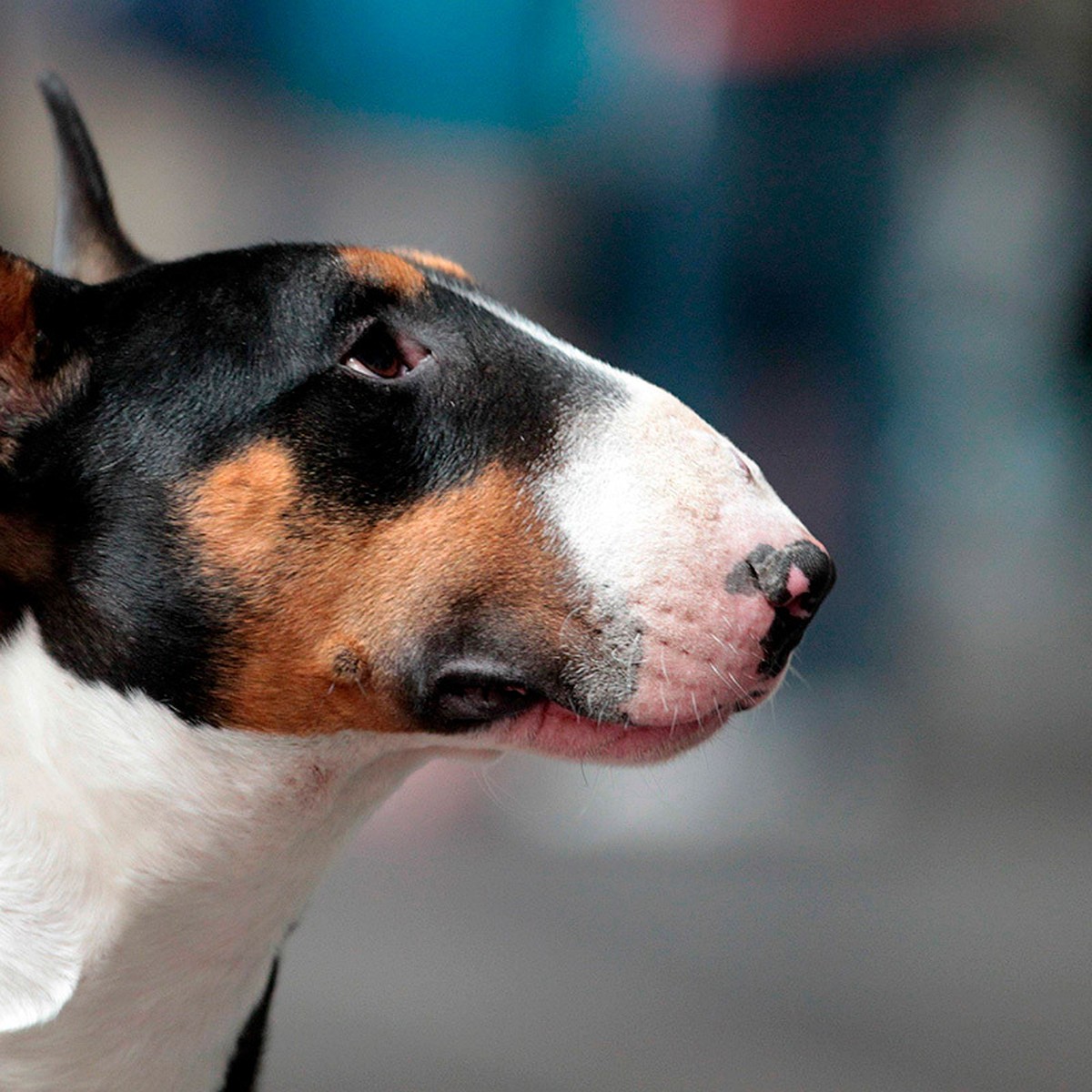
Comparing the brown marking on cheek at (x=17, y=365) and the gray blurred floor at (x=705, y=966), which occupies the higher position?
the brown marking on cheek at (x=17, y=365)

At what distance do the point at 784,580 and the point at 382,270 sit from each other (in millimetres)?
525

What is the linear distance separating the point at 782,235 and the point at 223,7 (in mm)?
1811

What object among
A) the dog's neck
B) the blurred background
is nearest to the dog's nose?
the dog's neck

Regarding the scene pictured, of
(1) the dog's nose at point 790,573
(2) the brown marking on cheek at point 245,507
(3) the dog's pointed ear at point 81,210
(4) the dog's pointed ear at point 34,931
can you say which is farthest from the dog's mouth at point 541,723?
(3) the dog's pointed ear at point 81,210

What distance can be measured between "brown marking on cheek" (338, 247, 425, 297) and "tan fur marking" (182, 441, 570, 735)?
212mm

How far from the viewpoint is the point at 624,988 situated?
3066 mm

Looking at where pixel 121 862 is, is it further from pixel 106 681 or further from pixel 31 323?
pixel 31 323

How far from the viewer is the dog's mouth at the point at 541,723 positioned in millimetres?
1322

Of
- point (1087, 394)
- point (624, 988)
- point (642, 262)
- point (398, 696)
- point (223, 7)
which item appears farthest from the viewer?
point (1087, 394)

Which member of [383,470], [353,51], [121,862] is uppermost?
[353,51]

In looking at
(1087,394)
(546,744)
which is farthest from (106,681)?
(1087,394)

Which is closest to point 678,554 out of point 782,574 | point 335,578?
point 782,574

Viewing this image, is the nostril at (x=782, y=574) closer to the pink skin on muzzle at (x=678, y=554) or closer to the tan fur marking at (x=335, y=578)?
the pink skin on muzzle at (x=678, y=554)

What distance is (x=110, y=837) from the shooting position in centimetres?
133
